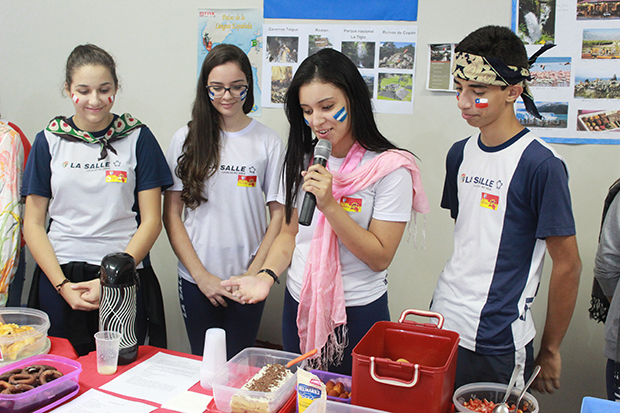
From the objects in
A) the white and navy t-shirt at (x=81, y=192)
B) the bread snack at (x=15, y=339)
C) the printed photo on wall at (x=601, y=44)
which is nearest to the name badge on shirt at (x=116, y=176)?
the white and navy t-shirt at (x=81, y=192)

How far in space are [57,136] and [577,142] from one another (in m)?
2.56

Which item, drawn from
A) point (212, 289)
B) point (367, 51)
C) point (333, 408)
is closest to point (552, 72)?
point (367, 51)

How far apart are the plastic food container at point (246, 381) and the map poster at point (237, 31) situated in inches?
68.6

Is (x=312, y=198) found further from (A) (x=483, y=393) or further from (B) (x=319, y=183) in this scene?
(A) (x=483, y=393)

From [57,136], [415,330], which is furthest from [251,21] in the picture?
[415,330]

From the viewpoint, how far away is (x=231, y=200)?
2.11 m

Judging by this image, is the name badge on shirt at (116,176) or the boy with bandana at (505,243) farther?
the name badge on shirt at (116,176)

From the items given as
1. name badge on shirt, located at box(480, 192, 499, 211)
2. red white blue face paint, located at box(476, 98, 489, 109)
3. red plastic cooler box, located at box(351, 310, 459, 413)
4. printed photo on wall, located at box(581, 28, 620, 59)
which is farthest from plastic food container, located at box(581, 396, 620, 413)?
printed photo on wall, located at box(581, 28, 620, 59)

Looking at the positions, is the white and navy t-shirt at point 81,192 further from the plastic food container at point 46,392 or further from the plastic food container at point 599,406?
the plastic food container at point 599,406

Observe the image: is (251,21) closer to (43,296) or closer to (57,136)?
(57,136)

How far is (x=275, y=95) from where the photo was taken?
2.78 meters

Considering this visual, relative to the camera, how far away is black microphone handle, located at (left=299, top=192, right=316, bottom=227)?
55.4 inches

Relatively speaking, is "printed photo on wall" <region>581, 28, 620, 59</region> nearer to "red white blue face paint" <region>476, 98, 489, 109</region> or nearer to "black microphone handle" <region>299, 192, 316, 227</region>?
"red white blue face paint" <region>476, 98, 489, 109</region>

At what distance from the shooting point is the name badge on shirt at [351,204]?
1.62 meters
